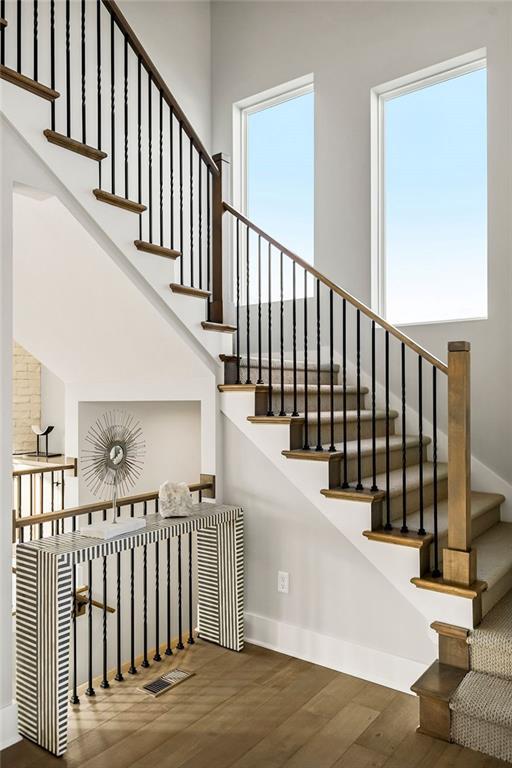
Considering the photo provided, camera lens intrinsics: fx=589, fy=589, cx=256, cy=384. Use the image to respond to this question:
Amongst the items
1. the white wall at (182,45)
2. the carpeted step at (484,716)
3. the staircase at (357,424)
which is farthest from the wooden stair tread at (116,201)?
the white wall at (182,45)

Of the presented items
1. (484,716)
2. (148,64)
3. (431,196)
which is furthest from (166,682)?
(431,196)

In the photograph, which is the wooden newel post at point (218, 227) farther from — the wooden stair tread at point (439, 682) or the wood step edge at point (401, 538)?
the wooden stair tread at point (439, 682)

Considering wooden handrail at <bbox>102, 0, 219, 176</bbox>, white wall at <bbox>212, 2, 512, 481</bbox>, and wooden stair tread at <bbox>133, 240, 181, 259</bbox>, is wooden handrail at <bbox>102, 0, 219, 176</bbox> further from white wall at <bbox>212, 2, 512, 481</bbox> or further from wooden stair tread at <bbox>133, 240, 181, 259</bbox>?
white wall at <bbox>212, 2, 512, 481</bbox>

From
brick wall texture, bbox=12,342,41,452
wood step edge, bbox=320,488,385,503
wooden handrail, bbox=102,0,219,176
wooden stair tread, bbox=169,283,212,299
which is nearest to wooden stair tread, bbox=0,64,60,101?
wooden handrail, bbox=102,0,219,176

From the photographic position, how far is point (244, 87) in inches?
218

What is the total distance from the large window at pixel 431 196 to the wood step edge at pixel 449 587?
209 centimetres

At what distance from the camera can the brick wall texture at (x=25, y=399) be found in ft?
21.3

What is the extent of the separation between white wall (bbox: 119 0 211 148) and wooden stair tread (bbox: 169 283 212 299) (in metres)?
2.84

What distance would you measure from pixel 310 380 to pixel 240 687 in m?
2.12

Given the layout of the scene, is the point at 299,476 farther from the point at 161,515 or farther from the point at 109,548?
the point at 109,548

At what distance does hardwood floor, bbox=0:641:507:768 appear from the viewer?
2.41 meters

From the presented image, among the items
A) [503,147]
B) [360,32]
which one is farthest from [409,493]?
[360,32]

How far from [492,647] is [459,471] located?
2.53 feet

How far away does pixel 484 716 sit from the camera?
2.39 meters
